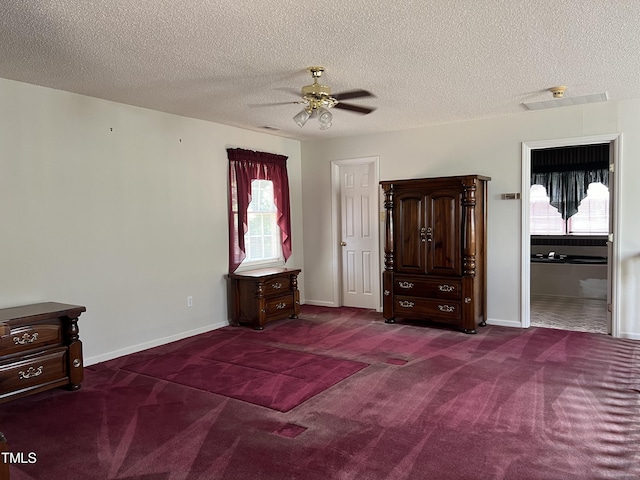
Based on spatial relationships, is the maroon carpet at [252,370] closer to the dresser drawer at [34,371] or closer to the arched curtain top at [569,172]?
the dresser drawer at [34,371]

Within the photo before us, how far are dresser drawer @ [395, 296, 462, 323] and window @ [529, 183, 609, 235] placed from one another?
3679 mm

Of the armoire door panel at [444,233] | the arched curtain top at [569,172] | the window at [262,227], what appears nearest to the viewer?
the armoire door panel at [444,233]

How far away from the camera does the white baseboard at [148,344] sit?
432 cm

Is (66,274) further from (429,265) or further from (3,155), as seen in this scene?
(429,265)

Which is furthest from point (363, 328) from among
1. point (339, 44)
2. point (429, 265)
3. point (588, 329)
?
point (339, 44)

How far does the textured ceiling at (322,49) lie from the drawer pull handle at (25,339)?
193cm

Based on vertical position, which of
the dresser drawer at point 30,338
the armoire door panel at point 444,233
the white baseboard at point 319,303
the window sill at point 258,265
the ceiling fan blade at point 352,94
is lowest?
the white baseboard at point 319,303

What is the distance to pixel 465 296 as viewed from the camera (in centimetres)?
513

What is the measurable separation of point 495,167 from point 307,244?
9.35 feet

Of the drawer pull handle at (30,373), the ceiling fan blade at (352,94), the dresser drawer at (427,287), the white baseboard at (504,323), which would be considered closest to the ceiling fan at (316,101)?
the ceiling fan blade at (352,94)

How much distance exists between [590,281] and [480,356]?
3.83 metres

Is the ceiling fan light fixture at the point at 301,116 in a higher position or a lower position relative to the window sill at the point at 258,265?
higher

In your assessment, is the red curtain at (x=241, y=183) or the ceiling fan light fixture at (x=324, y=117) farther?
the red curtain at (x=241, y=183)

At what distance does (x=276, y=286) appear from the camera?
18.8 ft
